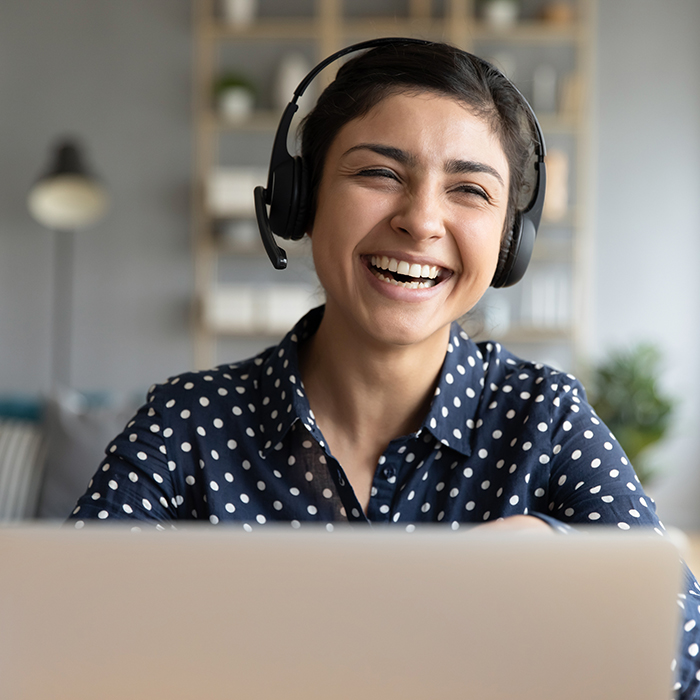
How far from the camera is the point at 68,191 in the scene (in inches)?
166

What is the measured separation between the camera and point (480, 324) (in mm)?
1617

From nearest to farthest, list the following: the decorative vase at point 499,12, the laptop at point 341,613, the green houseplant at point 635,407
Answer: the laptop at point 341,613, the green houseplant at point 635,407, the decorative vase at point 499,12

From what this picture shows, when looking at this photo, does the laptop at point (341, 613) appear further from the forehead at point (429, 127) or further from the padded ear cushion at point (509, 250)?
the padded ear cushion at point (509, 250)

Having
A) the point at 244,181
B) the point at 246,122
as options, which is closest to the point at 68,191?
the point at 244,181

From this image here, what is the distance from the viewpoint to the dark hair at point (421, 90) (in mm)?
1049

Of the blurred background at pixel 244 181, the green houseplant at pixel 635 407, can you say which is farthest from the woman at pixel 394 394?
the blurred background at pixel 244 181

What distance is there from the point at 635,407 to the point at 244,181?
7.57 ft

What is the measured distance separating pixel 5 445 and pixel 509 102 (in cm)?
179

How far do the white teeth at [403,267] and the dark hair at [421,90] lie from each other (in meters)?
0.17

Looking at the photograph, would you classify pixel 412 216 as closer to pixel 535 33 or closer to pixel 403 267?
pixel 403 267

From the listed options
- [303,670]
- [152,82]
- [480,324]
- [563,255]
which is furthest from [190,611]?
[152,82]

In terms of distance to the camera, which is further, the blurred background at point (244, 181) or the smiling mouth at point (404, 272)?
the blurred background at point (244, 181)

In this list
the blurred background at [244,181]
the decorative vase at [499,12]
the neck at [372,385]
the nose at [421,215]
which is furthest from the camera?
the blurred background at [244,181]

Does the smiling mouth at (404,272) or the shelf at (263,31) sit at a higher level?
the shelf at (263,31)
